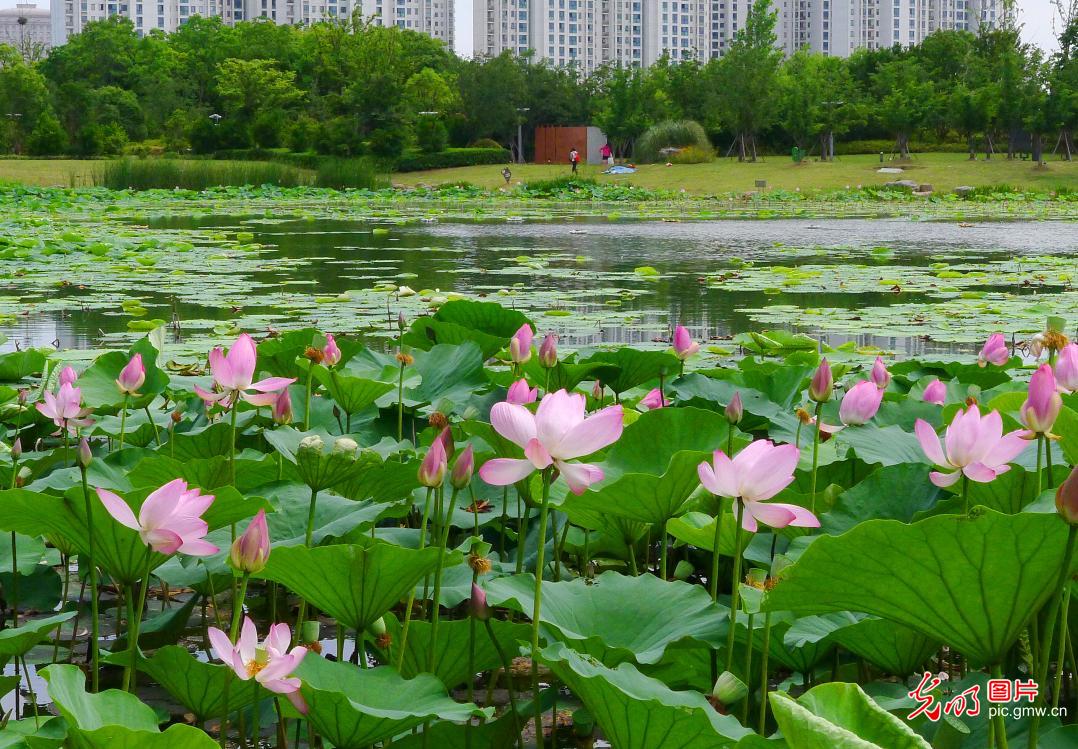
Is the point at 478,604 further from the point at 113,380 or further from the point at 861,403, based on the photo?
the point at 113,380

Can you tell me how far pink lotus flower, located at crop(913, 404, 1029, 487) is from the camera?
1.00 m

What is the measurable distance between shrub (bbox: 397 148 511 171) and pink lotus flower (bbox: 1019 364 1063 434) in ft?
114

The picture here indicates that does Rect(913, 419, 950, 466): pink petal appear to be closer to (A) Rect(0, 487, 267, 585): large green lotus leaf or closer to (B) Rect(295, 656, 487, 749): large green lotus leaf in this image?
(B) Rect(295, 656, 487, 749): large green lotus leaf

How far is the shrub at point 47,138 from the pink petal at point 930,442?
1679 inches

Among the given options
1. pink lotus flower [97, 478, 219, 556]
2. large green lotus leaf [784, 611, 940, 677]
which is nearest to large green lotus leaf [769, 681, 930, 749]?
large green lotus leaf [784, 611, 940, 677]

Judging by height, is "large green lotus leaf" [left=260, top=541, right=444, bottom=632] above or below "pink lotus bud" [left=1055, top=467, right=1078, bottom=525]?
below

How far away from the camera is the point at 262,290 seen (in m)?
6.01

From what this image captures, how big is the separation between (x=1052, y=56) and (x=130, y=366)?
3349 centimetres

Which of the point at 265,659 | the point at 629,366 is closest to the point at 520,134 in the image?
the point at 629,366

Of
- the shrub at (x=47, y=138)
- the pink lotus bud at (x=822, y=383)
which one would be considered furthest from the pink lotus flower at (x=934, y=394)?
the shrub at (x=47, y=138)

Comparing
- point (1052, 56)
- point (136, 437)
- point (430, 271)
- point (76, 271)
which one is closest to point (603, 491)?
point (136, 437)

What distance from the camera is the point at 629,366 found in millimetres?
2250

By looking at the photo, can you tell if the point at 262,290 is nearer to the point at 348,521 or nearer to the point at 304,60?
the point at 348,521

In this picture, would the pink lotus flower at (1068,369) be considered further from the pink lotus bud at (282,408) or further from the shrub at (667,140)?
the shrub at (667,140)
